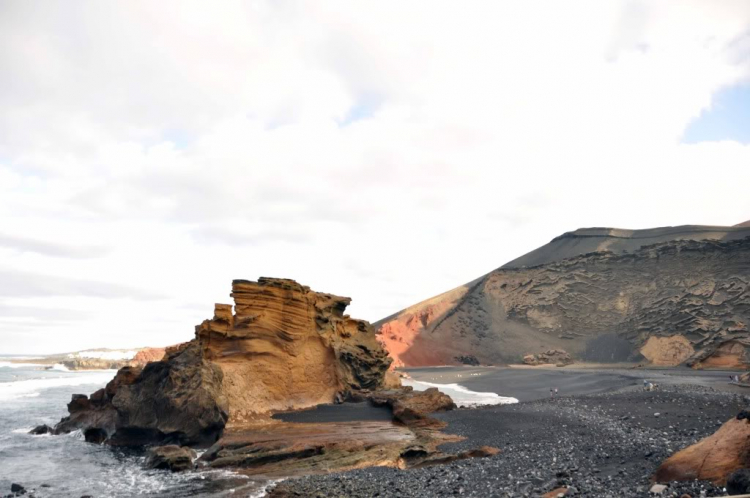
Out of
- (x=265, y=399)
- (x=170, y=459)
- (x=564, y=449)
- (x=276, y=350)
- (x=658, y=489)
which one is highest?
(x=276, y=350)

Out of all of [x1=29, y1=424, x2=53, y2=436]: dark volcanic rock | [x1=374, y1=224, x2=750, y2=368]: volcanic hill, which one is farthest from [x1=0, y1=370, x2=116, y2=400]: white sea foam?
[x1=374, y1=224, x2=750, y2=368]: volcanic hill

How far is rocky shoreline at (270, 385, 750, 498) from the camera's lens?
36.5ft

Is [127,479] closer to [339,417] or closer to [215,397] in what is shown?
[215,397]

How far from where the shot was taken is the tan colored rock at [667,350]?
62309 millimetres

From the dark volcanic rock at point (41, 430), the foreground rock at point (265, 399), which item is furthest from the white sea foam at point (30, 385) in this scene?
the foreground rock at point (265, 399)

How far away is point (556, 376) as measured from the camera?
48.4 metres

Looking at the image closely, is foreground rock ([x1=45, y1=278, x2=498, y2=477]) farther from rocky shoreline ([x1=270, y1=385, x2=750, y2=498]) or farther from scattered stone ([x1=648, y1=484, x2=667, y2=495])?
scattered stone ([x1=648, y1=484, x2=667, y2=495])

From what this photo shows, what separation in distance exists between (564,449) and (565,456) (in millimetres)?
1144

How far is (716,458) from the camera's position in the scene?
9.62 meters

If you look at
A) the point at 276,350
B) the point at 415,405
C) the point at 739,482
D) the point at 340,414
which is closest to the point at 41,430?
the point at 276,350

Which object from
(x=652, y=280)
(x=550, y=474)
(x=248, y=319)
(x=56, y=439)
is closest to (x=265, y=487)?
(x=550, y=474)

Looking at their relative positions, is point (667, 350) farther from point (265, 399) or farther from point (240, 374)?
point (240, 374)

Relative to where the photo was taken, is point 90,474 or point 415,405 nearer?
point 90,474

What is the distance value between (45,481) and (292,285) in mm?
15065
